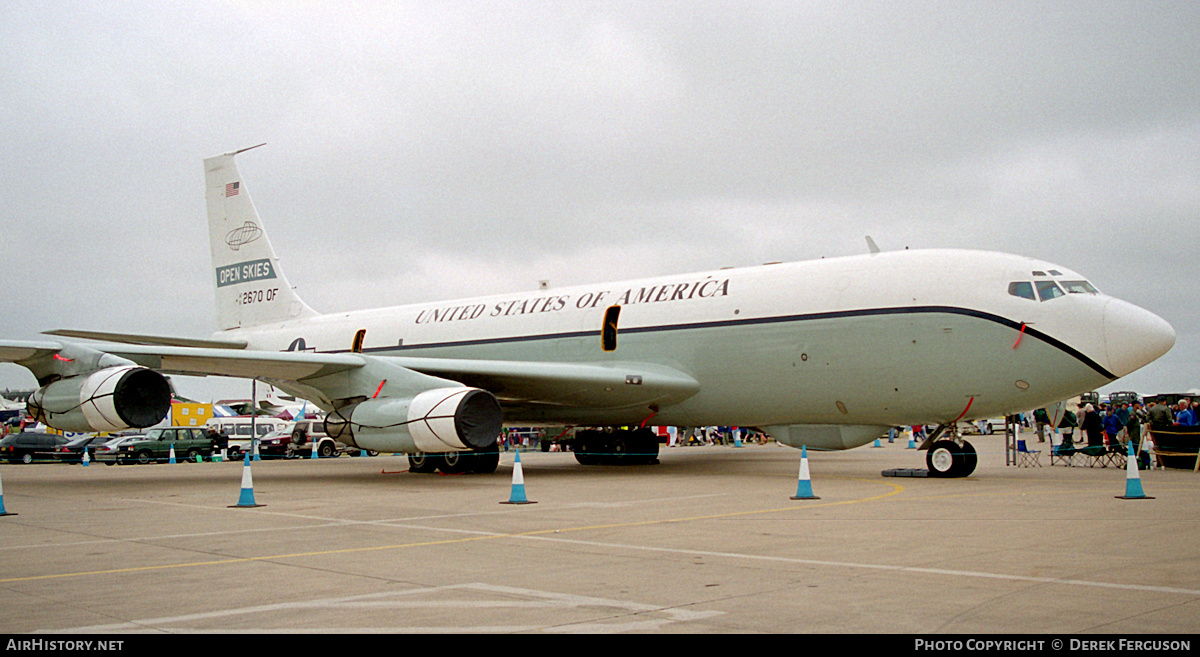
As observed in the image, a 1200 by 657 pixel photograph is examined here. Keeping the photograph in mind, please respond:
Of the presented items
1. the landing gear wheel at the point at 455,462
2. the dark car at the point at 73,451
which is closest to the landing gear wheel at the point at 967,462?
the landing gear wheel at the point at 455,462

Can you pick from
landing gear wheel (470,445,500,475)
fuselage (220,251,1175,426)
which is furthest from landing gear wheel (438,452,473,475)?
fuselage (220,251,1175,426)

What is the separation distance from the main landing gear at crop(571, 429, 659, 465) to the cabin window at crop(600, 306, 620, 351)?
4.34m

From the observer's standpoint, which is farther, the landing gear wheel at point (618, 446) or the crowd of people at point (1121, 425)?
the landing gear wheel at point (618, 446)

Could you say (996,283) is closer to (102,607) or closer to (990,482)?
(990,482)

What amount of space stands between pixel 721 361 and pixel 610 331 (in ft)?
9.29

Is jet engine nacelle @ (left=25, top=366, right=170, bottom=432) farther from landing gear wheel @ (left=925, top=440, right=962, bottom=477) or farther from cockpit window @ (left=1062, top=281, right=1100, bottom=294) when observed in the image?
cockpit window @ (left=1062, top=281, right=1100, bottom=294)

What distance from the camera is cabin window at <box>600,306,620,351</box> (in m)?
19.4

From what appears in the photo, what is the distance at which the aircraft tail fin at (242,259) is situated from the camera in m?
26.8

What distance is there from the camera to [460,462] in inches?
746

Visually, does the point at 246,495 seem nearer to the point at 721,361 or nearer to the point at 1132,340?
the point at 721,361

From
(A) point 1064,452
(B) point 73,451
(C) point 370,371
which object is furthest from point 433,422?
(B) point 73,451

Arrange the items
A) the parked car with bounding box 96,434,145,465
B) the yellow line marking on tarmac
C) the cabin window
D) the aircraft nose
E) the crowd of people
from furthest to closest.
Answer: the parked car with bounding box 96,434,145,465 < the crowd of people < the cabin window < the aircraft nose < the yellow line marking on tarmac

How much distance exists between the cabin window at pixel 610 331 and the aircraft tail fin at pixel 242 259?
10.7m

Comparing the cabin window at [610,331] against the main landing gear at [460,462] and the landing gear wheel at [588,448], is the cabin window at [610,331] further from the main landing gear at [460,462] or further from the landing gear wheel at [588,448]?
the landing gear wheel at [588,448]
